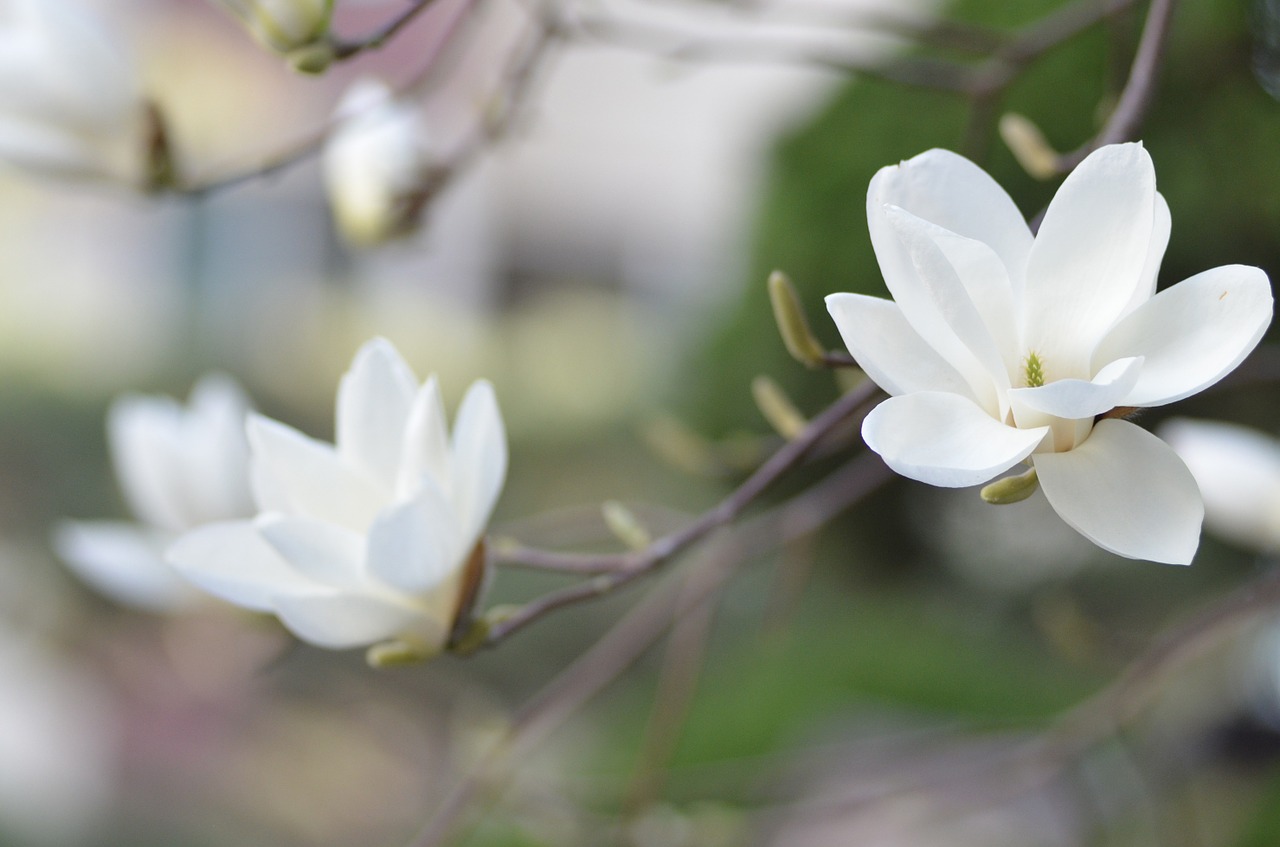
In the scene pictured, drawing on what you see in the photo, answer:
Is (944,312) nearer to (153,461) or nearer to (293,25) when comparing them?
(293,25)

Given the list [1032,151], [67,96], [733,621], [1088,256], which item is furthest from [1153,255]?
[733,621]

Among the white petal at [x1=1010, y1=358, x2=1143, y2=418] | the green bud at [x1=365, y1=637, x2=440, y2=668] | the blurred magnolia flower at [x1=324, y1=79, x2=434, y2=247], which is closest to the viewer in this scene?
the white petal at [x1=1010, y1=358, x2=1143, y2=418]

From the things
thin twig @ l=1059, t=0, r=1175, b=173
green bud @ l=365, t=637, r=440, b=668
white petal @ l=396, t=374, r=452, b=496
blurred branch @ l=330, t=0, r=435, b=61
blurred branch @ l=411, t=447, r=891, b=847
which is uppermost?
blurred branch @ l=330, t=0, r=435, b=61

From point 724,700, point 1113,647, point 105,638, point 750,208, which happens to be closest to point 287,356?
point 105,638

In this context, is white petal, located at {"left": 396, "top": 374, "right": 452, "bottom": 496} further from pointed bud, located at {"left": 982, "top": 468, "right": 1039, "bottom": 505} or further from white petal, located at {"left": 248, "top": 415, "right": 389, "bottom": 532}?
pointed bud, located at {"left": 982, "top": 468, "right": 1039, "bottom": 505}

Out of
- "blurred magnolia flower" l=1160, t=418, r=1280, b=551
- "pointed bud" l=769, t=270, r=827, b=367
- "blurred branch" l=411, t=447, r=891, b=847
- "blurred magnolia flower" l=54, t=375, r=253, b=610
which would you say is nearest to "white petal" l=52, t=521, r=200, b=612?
"blurred magnolia flower" l=54, t=375, r=253, b=610
